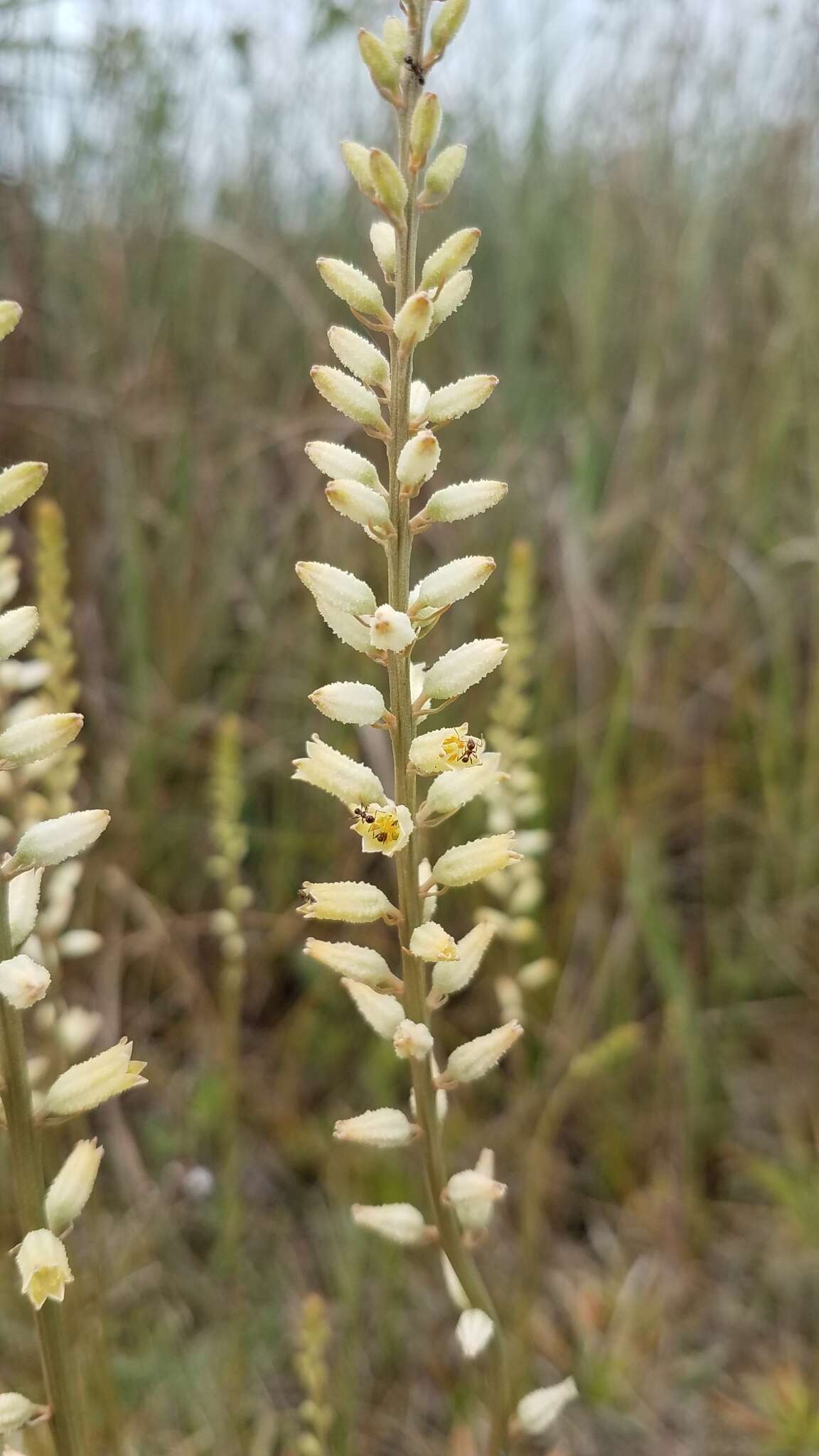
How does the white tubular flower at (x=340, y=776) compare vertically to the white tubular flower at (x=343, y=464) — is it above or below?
below

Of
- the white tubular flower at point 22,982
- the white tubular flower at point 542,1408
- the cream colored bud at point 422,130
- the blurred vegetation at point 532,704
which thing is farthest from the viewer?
the blurred vegetation at point 532,704

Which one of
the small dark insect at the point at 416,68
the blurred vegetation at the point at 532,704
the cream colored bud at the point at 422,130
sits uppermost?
the small dark insect at the point at 416,68

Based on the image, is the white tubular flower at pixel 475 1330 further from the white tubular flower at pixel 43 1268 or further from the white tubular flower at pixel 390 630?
the white tubular flower at pixel 390 630

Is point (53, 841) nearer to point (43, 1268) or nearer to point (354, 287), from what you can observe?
point (43, 1268)

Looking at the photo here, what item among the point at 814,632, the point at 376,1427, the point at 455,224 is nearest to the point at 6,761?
the point at 376,1427

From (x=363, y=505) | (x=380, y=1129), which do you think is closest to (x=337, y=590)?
(x=363, y=505)

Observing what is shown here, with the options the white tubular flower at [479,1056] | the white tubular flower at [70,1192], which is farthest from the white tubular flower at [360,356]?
the white tubular flower at [70,1192]

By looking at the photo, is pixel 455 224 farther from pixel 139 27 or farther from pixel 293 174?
pixel 139 27
